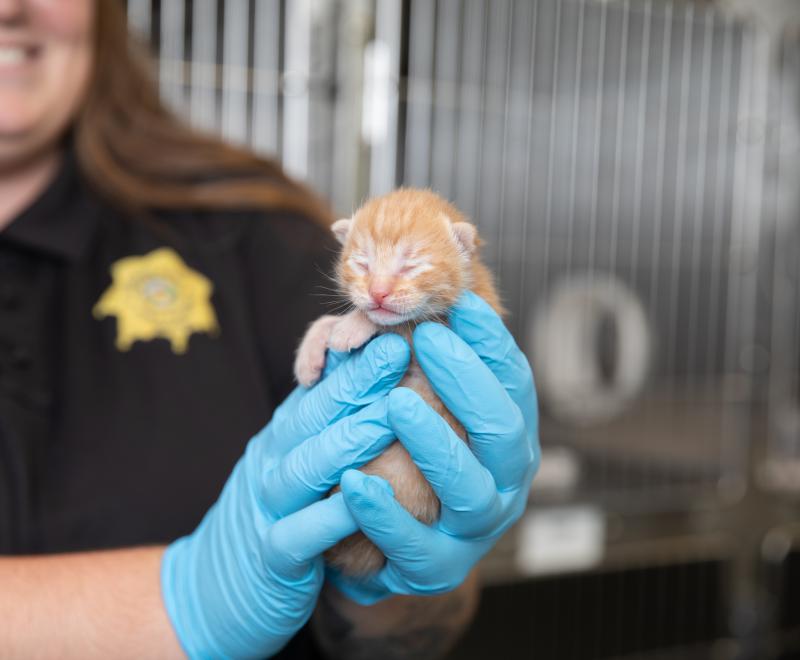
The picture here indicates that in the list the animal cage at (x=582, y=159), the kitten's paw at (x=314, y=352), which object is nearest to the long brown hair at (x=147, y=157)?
the animal cage at (x=582, y=159)

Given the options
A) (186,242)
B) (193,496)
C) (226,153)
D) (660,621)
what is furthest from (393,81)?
(660,621)

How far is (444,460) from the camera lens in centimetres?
77

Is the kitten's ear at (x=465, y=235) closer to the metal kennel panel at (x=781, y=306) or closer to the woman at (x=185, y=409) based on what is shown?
the woman at (x=185, y=409)

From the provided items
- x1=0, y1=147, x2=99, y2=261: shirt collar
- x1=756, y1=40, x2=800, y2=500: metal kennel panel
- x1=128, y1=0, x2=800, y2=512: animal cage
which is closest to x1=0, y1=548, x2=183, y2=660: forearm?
x1=0, y1=147, x2=99, y2=261: shirt collar

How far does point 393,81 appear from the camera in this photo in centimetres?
179

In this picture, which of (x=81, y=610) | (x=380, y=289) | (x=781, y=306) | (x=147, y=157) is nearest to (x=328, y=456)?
(x=380, y=289)

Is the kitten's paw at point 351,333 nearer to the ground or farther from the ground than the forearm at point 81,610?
farther from the ground

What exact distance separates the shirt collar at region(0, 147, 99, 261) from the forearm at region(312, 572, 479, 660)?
1.95 feet

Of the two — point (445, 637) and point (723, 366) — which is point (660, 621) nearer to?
point (723, 366)

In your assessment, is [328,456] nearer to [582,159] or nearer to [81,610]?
[81,610]

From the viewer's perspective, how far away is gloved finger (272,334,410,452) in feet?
2.59

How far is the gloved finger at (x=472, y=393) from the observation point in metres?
0.78

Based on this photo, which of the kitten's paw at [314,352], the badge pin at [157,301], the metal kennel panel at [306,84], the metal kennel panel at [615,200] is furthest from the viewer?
the metal kennel panel at [615,200]

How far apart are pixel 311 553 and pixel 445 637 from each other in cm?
35
